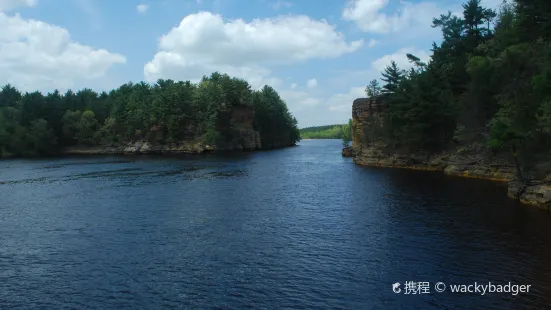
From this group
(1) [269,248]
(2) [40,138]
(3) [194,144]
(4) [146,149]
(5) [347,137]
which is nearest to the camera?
(1) [269,248]

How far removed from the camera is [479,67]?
51.2 metres

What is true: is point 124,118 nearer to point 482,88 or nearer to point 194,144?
point 194,144

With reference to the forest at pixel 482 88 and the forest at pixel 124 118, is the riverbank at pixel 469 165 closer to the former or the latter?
the forest at pixel 482 88

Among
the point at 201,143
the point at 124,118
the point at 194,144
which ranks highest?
the point at 124,118

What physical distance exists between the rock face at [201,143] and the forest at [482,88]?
65619 mm

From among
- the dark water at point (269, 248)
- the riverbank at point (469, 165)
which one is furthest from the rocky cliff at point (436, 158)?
the dark water at point (269, 248)

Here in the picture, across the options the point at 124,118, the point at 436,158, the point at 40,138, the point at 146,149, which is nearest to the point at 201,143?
the point at 146,149

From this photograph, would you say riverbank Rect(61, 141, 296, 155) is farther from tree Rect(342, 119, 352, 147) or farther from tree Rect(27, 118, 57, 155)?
tree Rect(342, 119, 352, 147)

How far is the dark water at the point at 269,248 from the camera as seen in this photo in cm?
1753

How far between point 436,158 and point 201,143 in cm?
7675

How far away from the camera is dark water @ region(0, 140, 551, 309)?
1753 centimetres

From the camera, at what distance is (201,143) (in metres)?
122

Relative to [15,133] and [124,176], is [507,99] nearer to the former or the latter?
[124,176]

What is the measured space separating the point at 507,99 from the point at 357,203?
80.3ft
